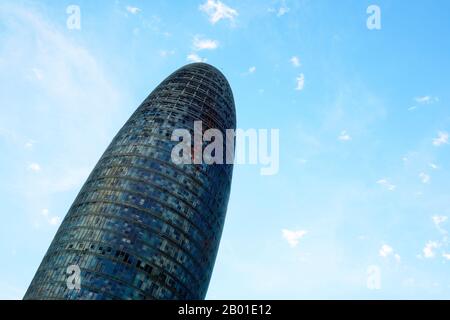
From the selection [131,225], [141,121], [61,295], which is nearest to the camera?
[61,295]

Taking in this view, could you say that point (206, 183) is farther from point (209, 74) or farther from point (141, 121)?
point (209, 74)

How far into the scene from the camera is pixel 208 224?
434 ft

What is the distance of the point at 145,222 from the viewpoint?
117312mm

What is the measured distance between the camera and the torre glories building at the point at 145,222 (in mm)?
109500

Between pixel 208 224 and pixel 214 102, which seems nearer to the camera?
pixel 208 224

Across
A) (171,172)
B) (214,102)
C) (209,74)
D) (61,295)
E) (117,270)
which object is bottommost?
(61,295)

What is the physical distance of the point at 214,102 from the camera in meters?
158

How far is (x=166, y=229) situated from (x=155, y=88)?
213 feet

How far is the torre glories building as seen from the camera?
359 feet

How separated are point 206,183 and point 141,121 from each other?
30.9m
